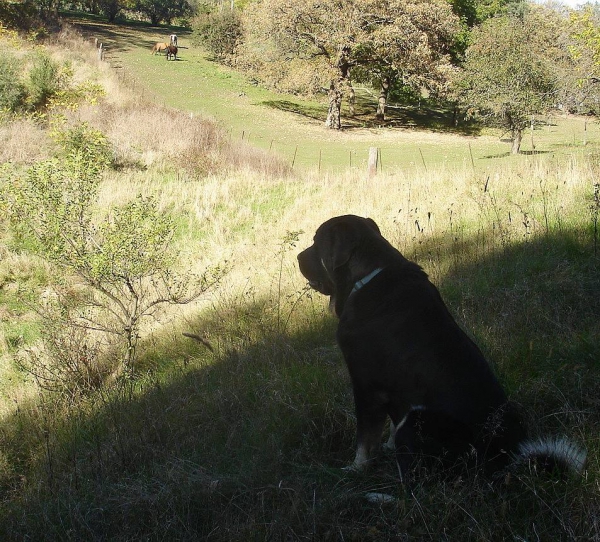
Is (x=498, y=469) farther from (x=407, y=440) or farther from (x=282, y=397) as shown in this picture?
(x=282, y=397)

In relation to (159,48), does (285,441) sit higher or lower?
lower

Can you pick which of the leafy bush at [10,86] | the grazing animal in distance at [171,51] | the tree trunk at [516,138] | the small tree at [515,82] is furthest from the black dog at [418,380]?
the grazing animal in distance at [171,51]

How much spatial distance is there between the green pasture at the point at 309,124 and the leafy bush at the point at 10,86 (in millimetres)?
6731

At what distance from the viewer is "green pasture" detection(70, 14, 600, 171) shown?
90.8 feet

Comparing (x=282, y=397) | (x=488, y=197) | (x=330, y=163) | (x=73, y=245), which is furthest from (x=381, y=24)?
(x=282, y=397)

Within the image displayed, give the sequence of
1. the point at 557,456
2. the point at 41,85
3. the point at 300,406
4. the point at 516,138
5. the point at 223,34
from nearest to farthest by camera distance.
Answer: the point at 557,456, the point at 300,406, the point at 41,85, the point at 516,138, the point at 223,34

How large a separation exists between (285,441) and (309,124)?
34.2m

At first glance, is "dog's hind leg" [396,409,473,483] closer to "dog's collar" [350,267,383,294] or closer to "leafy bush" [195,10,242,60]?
"dog's collar" [350,267,383,294]

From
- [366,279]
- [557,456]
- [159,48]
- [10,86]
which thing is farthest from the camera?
[159,48]

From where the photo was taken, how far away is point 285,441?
3.68 metres

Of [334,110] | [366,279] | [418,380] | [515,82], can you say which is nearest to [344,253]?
[366,279]

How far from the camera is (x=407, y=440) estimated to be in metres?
2.98

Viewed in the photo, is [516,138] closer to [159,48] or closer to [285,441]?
[285,441]

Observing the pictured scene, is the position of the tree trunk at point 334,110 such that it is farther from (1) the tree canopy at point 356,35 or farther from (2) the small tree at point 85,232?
(2) the small tree at point 85,232
